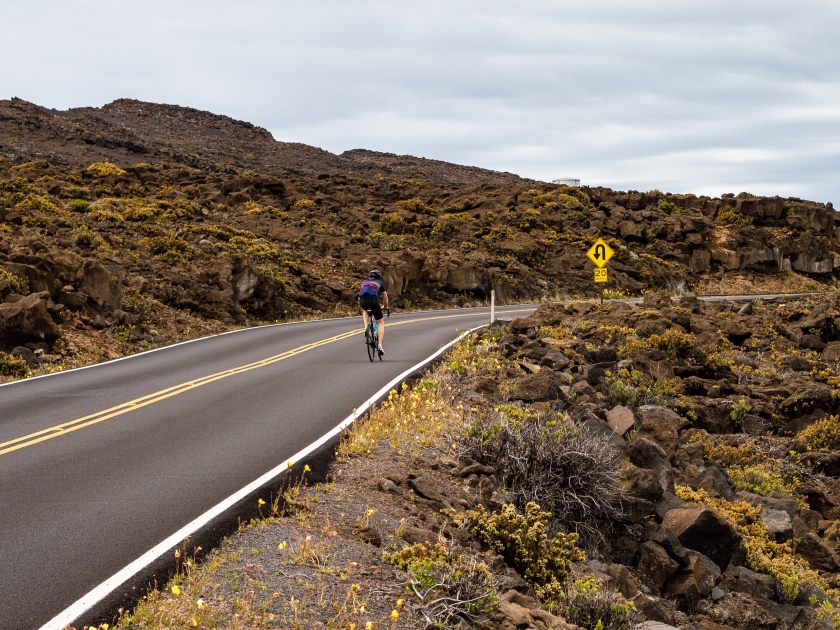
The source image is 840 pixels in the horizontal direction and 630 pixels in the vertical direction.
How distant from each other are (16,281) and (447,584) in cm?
1776

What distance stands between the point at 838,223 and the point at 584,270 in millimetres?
28662

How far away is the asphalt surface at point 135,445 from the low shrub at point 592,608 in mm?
3205

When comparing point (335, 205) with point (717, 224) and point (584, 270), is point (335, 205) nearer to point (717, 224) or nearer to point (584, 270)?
point (584, 270)

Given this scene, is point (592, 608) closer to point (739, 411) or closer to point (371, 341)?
point (739, 411)

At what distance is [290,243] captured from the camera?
3900 centimetres

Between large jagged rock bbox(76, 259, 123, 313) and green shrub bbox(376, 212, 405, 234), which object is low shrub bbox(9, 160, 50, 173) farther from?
large jagged rock bbox(76, 259, 123, 313)

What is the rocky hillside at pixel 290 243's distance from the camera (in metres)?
21.8

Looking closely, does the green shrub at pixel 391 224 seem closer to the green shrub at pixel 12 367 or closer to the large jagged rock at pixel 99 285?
the large jagged rock at pixel 99 285

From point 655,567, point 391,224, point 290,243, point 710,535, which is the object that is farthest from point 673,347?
point 391,224

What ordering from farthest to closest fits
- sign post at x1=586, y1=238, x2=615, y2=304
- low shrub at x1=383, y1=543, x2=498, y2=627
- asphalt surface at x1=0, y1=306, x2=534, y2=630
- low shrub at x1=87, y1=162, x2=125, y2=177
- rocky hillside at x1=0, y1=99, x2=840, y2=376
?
low shrub at x1=87, y1=162, x2=125, y2=177, sign post at x1=586, y1=238, x2=615, y2=304, rocky hillside at x1=0, y1=99, x2=840, y2=376, asphalt surface at x1=0, y1=306, x2=534, y2=630, low shrub at x1=383, y1=543, x2=498, y2=627

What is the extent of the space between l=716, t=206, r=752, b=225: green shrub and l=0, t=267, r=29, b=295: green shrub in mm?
46812

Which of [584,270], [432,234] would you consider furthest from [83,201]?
[584,270]

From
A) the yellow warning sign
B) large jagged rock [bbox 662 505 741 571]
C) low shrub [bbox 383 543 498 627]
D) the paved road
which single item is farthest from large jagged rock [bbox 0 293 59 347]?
the yellow warning sign

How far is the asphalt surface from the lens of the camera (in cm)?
575
